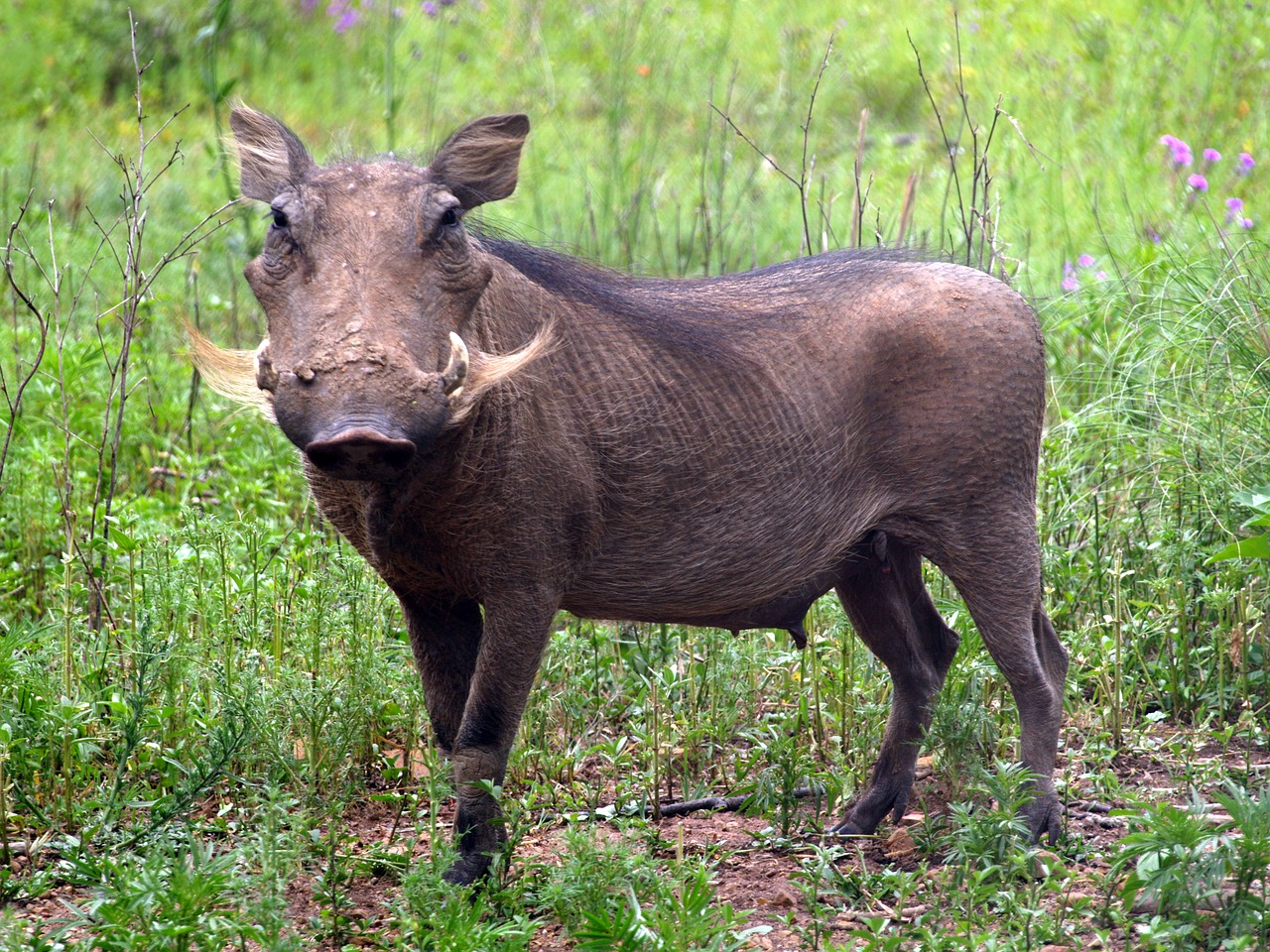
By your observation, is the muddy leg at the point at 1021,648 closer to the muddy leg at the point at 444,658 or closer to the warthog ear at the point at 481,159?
the muddy leg at the point at 444,658

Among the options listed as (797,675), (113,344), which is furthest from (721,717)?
(113,344)

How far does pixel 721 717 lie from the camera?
3.76 meters

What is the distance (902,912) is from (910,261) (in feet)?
5.16

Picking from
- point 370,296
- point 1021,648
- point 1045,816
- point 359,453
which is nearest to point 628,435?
point 370,296

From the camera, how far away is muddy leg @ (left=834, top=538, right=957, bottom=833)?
352 cm

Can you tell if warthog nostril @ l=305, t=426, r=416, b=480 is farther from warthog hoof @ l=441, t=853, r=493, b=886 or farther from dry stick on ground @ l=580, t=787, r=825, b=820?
dry stick on ground @ l=580, t=787, r=825, b=820

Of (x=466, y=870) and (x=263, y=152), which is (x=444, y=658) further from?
(x=263, y=152)

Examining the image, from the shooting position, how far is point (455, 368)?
252cm

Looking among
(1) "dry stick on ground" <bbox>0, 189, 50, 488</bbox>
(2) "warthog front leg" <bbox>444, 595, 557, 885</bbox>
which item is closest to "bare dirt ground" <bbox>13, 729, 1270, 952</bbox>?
(2) "warthog front leg" <bbox>444, 595, 557, 885</bbox>

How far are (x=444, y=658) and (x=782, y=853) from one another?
0.92 meters

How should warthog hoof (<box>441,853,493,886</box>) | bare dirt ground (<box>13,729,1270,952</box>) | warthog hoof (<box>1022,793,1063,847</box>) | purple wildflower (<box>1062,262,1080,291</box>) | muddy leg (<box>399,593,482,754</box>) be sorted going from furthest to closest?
1. purple wildflower (<box>1062,262,1080,291</box>)
2. warthog hoof (<box>1022,793,1063,847</box>)
3. muddy leg (<box>399,593,482,754</box>)
4. warthog hoof (<box>441,853,493,886</box>)
5. bare dirt ground (<box>13,729,1270,952</box>)

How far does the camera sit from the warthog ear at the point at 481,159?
9.32ft

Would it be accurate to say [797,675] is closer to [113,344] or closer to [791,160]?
[113,344]

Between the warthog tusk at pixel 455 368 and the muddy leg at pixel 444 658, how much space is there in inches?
28.9
